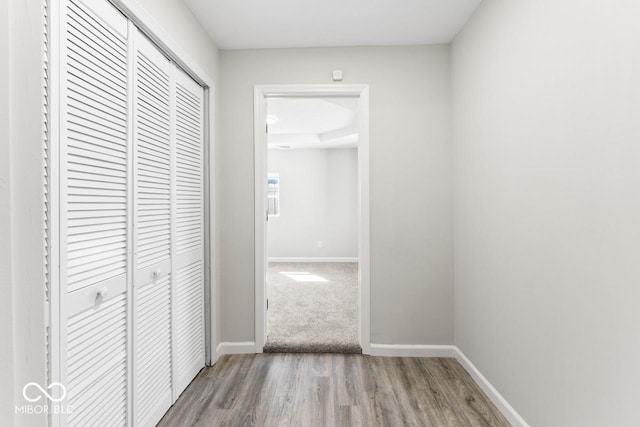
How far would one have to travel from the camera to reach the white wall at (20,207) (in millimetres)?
416

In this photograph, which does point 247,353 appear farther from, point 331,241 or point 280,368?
point 331,241

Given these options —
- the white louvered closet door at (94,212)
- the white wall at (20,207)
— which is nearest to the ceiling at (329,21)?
the white louvered closet door at (94,212)

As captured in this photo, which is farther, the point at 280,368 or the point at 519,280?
the point at 280,368

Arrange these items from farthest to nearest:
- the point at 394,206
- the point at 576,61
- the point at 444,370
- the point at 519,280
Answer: the point at 394,206 → the point at 444,370 → the point at 519,280 → the point at 576,61

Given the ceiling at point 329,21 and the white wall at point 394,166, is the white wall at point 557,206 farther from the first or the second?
the white wall at point 394,166

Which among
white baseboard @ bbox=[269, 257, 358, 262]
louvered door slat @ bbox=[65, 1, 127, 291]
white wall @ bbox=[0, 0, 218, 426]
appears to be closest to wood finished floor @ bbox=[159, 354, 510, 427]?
louvered door slat @ bbox=[65, 1, 127, 291]

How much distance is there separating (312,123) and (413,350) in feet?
12.7

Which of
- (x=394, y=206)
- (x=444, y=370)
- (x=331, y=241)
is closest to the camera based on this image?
(x=444, y=370)

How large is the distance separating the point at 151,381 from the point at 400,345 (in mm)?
1816

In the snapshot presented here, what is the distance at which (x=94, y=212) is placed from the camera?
141 centimetres

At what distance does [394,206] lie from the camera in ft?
9.14

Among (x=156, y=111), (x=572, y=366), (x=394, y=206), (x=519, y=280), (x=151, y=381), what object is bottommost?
(x=151, y=381)

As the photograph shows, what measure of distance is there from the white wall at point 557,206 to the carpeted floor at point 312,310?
120 centimetres

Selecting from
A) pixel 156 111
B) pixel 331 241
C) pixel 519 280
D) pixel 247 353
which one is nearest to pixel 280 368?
pixel 247 353
